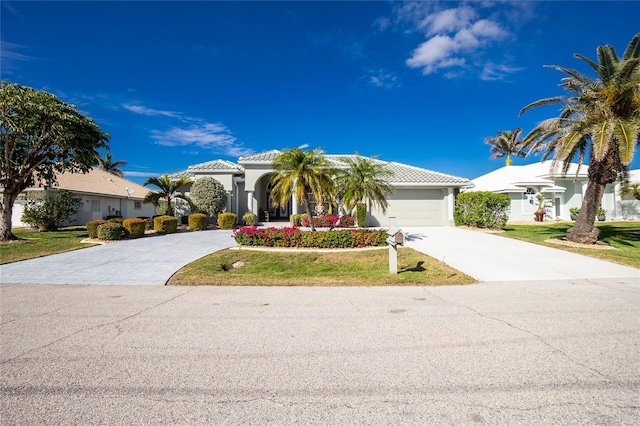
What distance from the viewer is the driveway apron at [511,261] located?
332 inches

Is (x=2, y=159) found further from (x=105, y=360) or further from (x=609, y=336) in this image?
(x=609, y=336)

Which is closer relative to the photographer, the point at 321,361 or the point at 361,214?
the point at 321,361

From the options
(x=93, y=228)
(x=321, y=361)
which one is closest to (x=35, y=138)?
(x=93, y=228)

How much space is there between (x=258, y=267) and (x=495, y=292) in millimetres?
6992

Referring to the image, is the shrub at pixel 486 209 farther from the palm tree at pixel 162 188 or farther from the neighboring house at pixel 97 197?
the neighboring house at pixel 97 197

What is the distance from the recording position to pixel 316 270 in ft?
33.0

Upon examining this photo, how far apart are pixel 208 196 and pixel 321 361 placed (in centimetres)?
1886

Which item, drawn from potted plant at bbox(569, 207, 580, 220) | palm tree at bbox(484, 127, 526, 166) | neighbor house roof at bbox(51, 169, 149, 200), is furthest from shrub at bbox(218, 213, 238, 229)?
palm tree at bbox(484, 127, 526, 166)

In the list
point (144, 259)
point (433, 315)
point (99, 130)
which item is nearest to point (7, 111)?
point (99, 130)

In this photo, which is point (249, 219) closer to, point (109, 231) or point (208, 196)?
point (208, 196)

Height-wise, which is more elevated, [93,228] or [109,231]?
[93,228]

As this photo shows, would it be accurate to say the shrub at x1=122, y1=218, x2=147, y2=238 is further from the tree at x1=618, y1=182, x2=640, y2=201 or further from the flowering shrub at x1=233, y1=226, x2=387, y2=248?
the tree at x1=618, y1=182, x2=640, y2=201

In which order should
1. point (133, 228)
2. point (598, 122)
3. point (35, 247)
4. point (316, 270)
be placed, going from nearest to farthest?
point (316, 270), point (598, 122), point (35, 247), point (133, 228)

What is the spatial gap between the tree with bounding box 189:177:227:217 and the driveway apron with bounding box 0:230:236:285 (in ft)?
20.2
